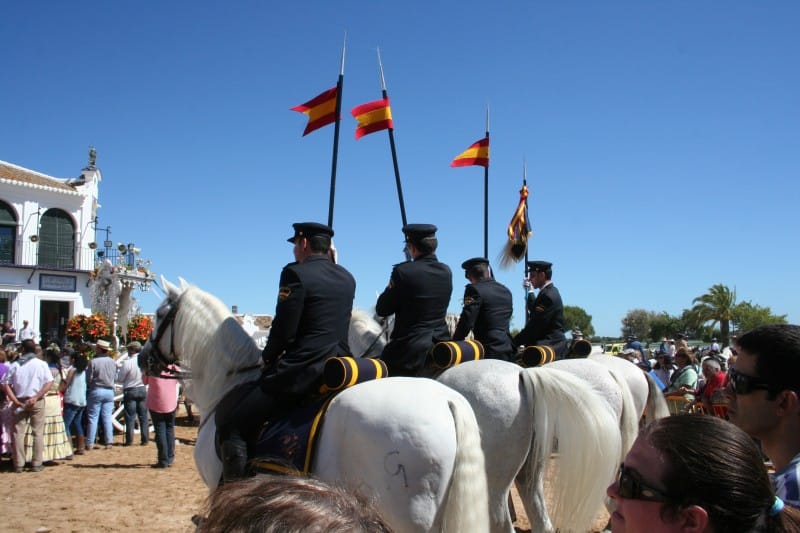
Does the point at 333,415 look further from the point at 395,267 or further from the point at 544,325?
the point at 544,325

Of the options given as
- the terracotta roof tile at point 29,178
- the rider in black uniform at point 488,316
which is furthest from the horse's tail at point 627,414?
the terracotta roof tile at point 29,178

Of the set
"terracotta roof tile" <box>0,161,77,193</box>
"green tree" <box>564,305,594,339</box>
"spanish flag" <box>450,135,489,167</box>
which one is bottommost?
"green tree" <box>564,305,594,339</box>

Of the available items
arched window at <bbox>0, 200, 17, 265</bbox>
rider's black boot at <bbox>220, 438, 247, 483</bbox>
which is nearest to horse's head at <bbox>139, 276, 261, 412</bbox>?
rider's black boot at <bbox>220, 438, 247, 483</bbox>

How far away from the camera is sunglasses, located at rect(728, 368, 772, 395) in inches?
→ 82.3

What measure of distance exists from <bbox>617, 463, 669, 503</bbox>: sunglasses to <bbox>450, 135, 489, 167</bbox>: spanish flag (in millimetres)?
10083

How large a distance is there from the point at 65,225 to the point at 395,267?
1400 inches

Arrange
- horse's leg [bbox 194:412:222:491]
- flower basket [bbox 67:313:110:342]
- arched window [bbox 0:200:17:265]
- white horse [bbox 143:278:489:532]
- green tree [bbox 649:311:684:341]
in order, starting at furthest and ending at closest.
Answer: green tree [bbox 649:311:684:341] < arched window [bbox 0:200:17:265] < flower basket [bbox 67:313:110:342] < horse's leg [bbox 194:412:222:491] < white horse [bbox 143:278:489:532]

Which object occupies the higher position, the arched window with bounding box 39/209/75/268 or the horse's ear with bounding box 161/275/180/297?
the arched window with bounding box 39/209/75/268

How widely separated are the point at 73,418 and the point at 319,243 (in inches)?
355

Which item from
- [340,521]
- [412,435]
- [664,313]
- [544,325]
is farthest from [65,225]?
[664,313]

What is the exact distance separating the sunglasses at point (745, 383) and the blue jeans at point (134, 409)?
11756 millimetres

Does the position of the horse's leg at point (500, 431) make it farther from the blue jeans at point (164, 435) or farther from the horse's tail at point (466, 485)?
the blue jeans at point (164, 435)

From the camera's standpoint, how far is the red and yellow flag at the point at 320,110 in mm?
9242

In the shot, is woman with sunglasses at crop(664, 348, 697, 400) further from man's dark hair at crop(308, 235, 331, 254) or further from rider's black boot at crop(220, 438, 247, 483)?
rider's black boot at crop(220, 438, 247, 483)
